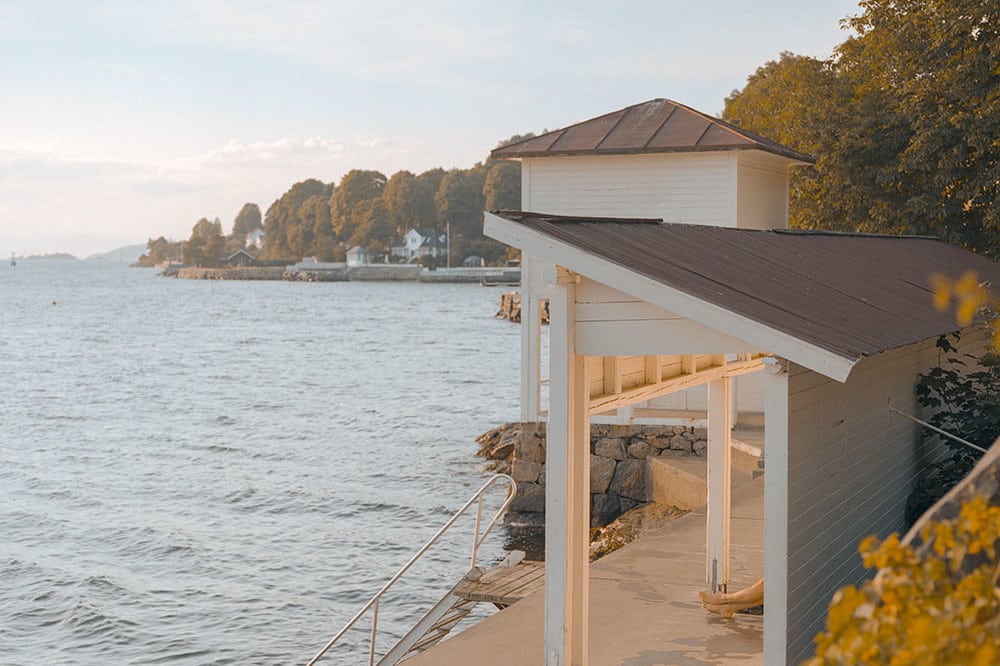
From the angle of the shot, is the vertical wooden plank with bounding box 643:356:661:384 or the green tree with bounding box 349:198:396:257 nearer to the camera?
the vertical wooden plank with bounding box 643:356:661:384

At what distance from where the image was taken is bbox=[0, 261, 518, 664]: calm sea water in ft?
58.3

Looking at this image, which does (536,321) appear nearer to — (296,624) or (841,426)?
(296,624)

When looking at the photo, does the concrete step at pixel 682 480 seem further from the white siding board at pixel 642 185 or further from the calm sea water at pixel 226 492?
the white siding board at pixel 642 185

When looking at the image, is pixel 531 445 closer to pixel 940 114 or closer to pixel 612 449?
pixel 612 449

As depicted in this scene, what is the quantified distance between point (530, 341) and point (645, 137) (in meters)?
4.25

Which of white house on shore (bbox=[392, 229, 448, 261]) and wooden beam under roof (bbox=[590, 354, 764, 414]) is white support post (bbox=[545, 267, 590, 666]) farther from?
white house on shore (bbox=[392, 229, 448, 261])

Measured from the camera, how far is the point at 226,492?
27266 mm

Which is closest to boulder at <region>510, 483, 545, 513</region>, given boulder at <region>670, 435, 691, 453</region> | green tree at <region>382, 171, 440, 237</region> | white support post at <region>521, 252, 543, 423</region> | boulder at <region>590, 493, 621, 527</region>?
boulder at <region>590, 493, 621, 527</region>

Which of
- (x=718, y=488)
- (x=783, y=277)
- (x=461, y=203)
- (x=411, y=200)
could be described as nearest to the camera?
(x=783, y=277)

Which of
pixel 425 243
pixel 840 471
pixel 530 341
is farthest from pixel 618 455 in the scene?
pixel 425 243

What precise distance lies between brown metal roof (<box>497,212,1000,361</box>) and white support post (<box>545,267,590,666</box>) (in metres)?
0.68

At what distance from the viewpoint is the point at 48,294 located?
161625 mm

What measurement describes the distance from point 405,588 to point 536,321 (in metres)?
5.19

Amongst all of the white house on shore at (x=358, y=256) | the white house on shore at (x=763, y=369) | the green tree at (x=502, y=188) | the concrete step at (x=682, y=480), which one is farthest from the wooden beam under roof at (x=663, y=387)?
the white house on shore at (x=358, y=256)
